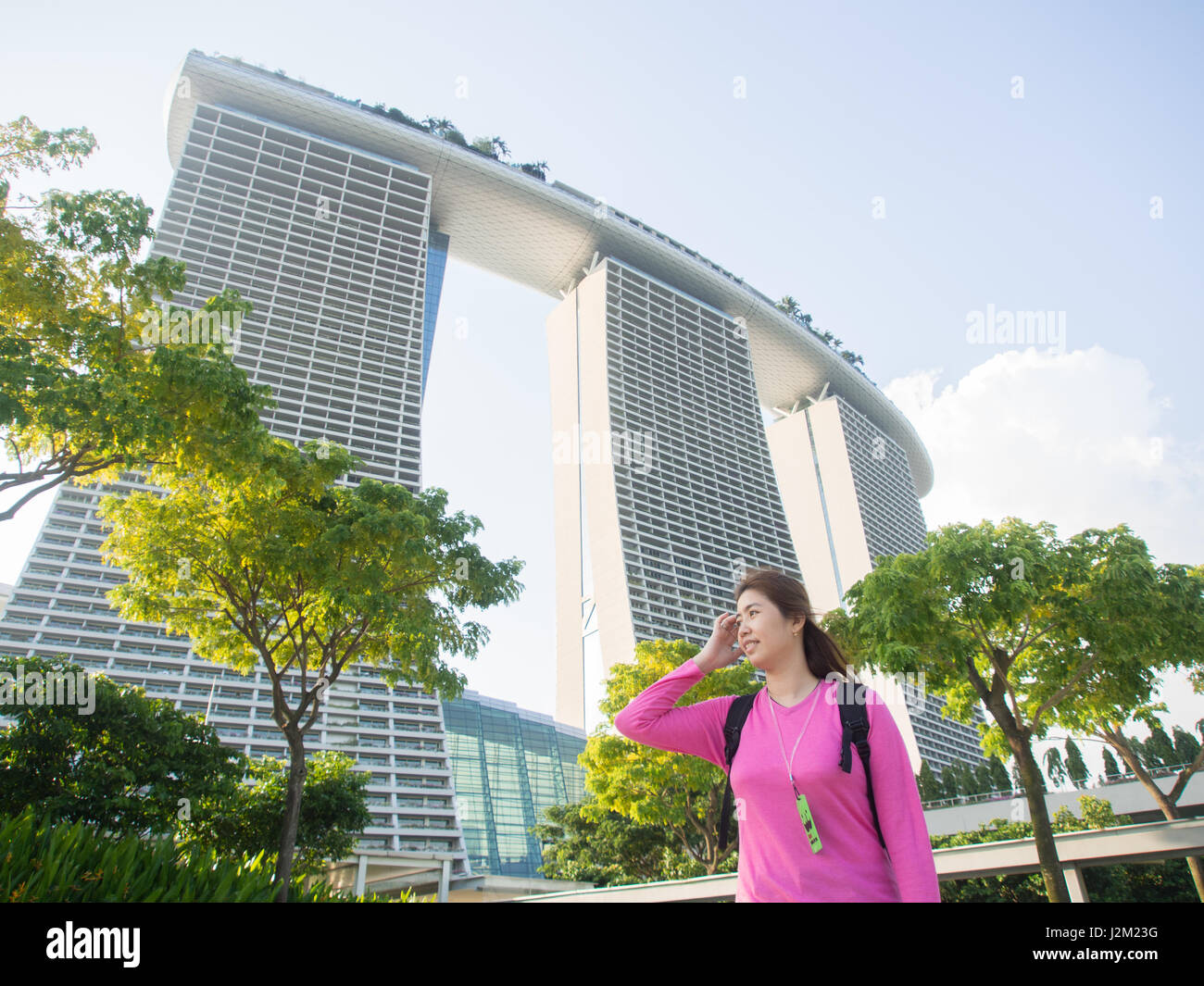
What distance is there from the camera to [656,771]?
22.1m

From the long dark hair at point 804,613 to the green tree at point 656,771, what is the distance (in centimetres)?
1960

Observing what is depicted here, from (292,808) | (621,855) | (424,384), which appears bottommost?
(621,855)

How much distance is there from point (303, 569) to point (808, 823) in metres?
13.0

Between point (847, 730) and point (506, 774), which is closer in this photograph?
point (847, 730)

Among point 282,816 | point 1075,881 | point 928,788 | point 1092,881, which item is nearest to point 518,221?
point 928,788

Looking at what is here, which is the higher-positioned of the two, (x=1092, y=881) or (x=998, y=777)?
(x=998, y=777)

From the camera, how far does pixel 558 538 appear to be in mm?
66438

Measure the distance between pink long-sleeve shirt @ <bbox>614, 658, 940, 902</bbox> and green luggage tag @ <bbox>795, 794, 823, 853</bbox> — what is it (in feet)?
0.06

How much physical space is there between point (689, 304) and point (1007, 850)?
6319 centimetres

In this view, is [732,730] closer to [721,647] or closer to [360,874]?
[721,647]

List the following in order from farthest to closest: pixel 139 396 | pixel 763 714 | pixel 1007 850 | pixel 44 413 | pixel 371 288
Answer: pixel 371 288
pixel 1007 850
pixel 139 396
pixel 44 413
pixel 763 714

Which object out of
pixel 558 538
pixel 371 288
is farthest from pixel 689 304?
pixel 371 288
